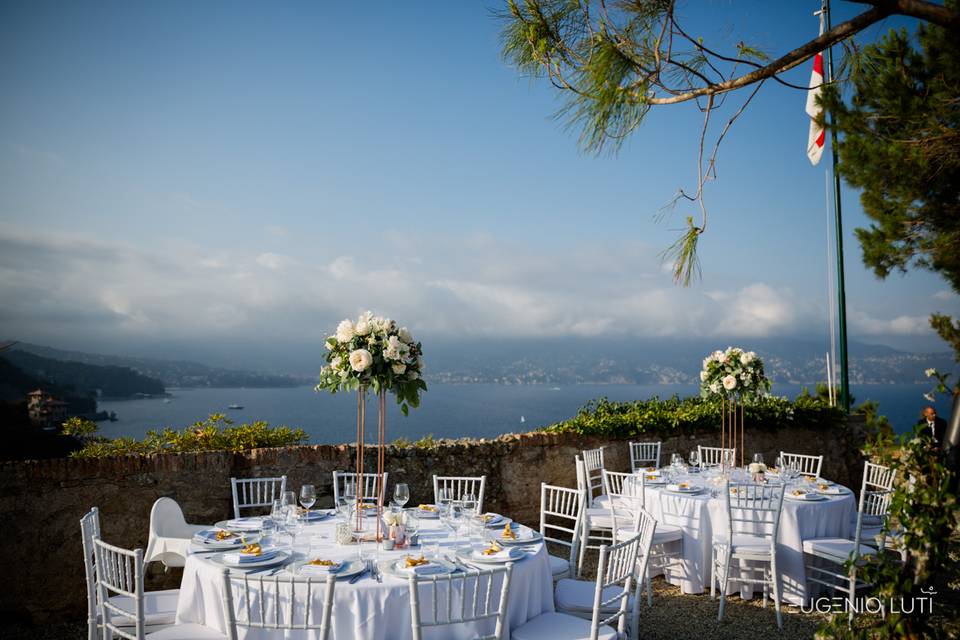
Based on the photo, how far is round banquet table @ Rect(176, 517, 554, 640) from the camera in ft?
9.71

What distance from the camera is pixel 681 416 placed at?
8164 mm

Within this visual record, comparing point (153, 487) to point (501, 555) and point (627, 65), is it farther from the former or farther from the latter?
point (627, 65)

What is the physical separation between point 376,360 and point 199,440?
120 inches

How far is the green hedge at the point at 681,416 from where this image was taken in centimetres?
767

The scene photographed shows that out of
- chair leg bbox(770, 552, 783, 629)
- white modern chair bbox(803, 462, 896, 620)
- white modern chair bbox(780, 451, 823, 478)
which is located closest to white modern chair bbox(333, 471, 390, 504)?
chair leg bbox(770, 552, 783, 629)

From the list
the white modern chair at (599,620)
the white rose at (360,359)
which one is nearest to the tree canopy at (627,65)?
the white modern chair at (599,620)

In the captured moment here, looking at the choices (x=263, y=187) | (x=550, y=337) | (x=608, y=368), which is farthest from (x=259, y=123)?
(x=550, y=337)

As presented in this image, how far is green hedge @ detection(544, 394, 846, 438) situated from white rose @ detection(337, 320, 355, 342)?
417 cm

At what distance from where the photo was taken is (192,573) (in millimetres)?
3328

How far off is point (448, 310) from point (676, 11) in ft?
173

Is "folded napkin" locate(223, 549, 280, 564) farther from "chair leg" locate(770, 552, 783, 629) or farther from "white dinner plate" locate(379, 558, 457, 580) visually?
"chair leg" locate(770, 552, 783, 629)

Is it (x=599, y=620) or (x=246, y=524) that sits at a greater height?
(x=246, y=524)

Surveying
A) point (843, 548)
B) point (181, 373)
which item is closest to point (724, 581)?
point (843, 548)

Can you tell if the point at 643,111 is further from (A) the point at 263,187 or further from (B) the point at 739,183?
(A) the point at 263,187
